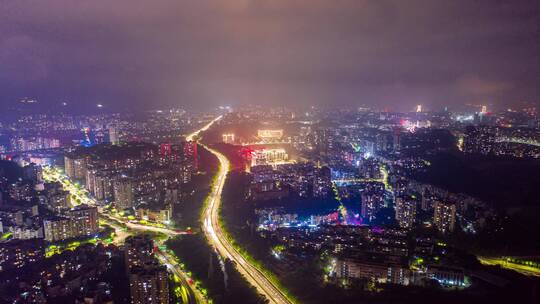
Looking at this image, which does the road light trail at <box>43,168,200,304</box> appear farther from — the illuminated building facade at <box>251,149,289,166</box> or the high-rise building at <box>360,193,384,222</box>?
the illuminated building facade at <box>251,149,289,166</box>

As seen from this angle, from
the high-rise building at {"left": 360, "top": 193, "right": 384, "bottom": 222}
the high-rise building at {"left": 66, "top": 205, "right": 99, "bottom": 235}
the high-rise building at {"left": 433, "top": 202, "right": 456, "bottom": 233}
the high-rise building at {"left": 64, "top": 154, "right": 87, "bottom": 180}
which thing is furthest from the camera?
the high-rise building at {"left": 64, "top": 154, "right": 87, "bottom": 180}

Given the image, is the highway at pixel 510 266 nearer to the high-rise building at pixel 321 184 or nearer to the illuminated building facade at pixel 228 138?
the high-rise building at pixel 321 184

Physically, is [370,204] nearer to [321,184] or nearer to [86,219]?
[321,184]

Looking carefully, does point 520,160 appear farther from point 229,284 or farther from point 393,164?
point 229,284

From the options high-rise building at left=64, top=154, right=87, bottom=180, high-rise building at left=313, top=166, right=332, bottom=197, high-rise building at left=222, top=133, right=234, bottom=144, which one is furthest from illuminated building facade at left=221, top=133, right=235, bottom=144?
high-rise building at left=313, top=166, right=332, bottom=197

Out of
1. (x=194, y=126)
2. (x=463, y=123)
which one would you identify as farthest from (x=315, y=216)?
(x=194, y=126)

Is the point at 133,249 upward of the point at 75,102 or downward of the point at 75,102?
downward

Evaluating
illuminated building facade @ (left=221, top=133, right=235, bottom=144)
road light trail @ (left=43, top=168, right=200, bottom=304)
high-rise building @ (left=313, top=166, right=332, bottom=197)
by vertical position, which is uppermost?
illuminated building facade @ (left=221, top=133, right=235, bottom=144)
